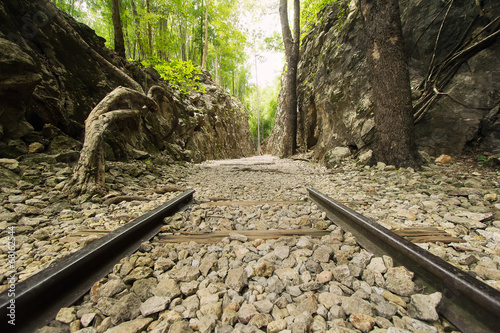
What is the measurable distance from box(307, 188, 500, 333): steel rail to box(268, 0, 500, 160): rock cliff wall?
11.8 feet

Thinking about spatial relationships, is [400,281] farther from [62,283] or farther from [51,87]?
[51,87]

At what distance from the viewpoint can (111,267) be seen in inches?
49.2

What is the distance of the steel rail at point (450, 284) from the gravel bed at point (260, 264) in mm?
54

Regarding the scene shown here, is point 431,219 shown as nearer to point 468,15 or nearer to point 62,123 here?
point 468,15

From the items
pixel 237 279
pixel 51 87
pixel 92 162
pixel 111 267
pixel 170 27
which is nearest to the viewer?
pixel 237 279

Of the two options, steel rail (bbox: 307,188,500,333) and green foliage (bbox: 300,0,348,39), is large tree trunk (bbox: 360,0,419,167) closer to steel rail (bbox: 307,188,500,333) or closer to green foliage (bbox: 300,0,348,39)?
green foliage (bbox: 300,0,348,39)

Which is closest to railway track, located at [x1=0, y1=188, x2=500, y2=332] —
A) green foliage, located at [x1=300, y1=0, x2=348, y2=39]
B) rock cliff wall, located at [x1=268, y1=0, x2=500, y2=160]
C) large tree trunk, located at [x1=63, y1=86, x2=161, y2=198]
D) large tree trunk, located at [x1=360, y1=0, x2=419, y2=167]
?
large tree trunk, located at [x1=63, y1=86, x2=161, y2=198]

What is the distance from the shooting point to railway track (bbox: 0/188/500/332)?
0.78 meters

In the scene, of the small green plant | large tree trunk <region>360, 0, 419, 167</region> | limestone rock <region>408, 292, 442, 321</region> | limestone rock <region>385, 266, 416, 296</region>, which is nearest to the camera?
limestone rock <region>408, 292, 442, 321</region>

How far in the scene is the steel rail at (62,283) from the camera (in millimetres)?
809

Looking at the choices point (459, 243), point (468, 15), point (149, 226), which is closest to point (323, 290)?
point (459, 243)

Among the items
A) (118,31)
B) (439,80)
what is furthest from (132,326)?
(118,31)

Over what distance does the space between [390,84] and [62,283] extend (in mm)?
5098

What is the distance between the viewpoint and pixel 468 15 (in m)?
3.73
